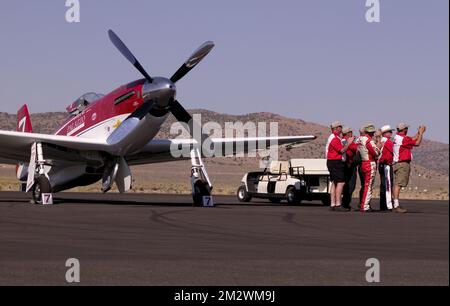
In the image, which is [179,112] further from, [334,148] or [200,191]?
[334,148]

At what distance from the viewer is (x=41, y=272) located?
8.56m

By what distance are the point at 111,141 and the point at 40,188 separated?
99.4 inches

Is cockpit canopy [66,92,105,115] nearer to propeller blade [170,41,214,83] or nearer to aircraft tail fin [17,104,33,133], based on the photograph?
aircraft tail fin [17,104,33,133]

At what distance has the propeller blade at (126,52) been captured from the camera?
2453cm

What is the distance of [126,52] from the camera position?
2558 centimetres

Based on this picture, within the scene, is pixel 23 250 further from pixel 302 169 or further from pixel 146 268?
pixel 302 169

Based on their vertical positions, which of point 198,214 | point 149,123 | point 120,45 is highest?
point 120,45

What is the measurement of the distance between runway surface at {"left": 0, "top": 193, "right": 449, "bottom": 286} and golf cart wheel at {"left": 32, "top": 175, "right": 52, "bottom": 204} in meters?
7.16

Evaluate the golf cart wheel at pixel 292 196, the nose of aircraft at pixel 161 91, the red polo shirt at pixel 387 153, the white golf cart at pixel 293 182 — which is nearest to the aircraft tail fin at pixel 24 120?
the white golf cart at pixel 293 182

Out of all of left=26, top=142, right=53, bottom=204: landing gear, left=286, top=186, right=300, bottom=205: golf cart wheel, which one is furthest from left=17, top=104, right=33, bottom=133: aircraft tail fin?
left=286, top=186, right=300, bottom=205: golf cart wheel

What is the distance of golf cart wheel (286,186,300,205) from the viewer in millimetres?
28203
